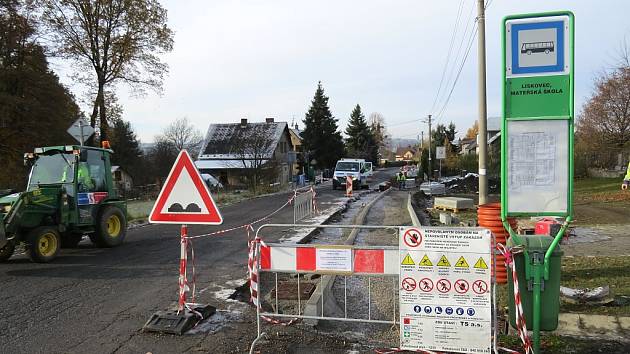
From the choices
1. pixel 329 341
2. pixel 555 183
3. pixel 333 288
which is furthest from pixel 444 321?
pixel 333 288

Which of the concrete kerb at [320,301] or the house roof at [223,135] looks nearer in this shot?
the concrete kerb at [320,301]

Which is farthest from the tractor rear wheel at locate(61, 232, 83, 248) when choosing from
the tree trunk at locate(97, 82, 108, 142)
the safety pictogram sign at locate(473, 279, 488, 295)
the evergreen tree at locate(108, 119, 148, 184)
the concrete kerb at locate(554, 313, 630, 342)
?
the evergreen tree at locate(108, 119, 148, 184)

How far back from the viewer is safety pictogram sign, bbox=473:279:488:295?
469 centimetres

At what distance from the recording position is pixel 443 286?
189 inches

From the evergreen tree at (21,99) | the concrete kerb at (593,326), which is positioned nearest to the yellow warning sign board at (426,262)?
the concrete kerb at (593,326)

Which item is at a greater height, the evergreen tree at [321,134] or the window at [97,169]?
the evergreen tree at [321,134]

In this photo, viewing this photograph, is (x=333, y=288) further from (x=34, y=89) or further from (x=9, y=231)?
(x=34, y=89)

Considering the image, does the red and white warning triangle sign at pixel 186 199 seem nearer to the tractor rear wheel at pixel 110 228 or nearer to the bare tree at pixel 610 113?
the tractor rear wheel at pixel 110 228

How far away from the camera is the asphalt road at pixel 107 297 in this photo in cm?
543

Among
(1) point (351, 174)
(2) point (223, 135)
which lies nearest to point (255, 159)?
(1) point (351, 174)

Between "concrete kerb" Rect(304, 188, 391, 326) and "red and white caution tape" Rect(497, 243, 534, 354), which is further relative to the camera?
"concrete kerb" Rect(304, 188, 391, 326)

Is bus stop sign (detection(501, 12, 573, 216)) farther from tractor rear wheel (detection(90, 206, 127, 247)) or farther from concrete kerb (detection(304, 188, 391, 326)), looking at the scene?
tractor rear wheel (detection(90, 206, 127, 247))

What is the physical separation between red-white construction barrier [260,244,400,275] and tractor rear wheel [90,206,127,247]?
7.90 m

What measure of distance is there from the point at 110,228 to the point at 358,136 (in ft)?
262
